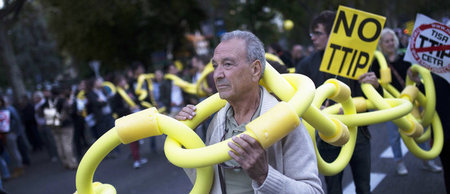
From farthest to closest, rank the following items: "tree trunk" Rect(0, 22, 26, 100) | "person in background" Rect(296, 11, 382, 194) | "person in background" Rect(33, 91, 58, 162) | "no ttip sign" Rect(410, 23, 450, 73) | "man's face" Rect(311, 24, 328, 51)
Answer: "tree trunk" Rect(0, 22, 26, 100)
"person in background" Rect(33, 91, 58, 162)
"no ttip sign" Rect(410, 23, 450, 73)
"man's face" Rect(311, 24, 328, 51)
"person in background" Rect(296, 11, 382, 194)

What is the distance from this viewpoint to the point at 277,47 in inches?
262

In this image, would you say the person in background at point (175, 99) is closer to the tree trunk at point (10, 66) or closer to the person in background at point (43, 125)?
the person in background at point (43, 125)

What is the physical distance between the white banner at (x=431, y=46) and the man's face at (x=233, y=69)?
8.66 ft

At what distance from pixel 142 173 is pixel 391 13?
3257 cm

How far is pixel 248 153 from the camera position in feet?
5.48

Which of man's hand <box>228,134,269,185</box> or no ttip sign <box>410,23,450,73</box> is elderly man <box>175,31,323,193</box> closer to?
man's hand <box>228,134,269,185</box>

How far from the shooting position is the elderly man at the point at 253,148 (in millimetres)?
1744

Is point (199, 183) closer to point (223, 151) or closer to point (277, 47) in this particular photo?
point (223, 151)

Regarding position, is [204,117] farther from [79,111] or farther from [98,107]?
[98,107]

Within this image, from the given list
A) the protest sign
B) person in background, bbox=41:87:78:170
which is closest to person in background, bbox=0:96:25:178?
person in background, bbox=41:87:78:170

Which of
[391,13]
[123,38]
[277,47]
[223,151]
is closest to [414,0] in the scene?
[391,13]

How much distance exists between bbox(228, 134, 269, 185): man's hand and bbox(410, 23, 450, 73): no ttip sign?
9.49 feet

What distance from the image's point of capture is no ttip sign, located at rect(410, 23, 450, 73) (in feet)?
12.6

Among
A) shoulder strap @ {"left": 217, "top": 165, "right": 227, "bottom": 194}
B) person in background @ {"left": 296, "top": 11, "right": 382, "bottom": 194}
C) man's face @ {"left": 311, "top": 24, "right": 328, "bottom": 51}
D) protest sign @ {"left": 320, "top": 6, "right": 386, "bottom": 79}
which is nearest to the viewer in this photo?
shoulder strap @ {"left": 217, "top": 165, "right": 227, "bottom": 194}
